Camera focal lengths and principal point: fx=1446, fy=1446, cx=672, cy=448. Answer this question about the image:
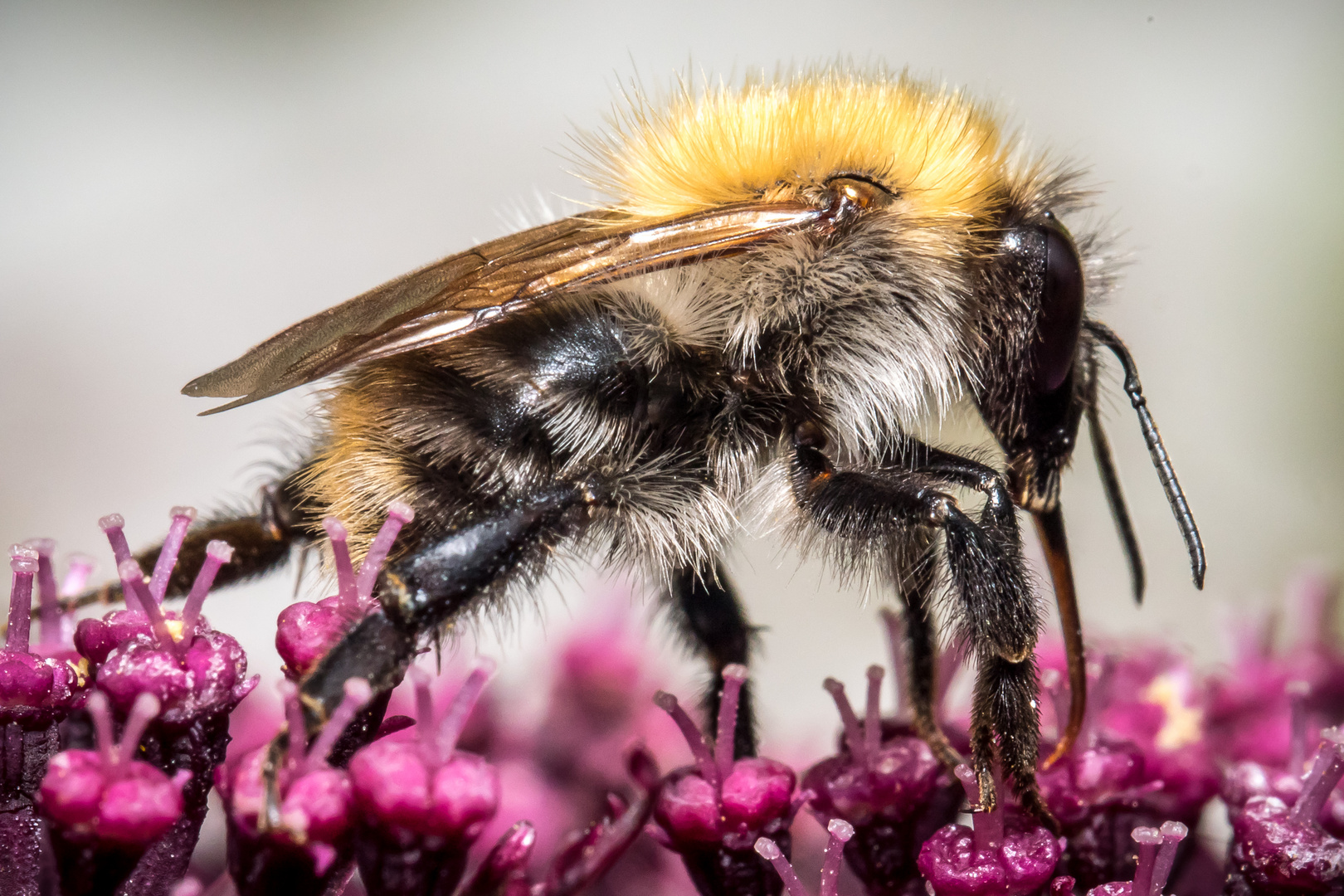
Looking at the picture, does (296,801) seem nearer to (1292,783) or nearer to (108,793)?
(108,793)

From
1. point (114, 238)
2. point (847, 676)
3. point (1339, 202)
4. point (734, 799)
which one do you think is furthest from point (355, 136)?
point (734, 799)

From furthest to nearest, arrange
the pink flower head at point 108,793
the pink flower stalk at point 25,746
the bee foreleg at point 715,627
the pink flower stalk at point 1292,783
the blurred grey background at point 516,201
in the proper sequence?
the blurred grey background at point 516,201 → the bee foreleg at point 715,627 → the pink flower stalk at point 1292,783 → the pink flower stalk at point 25,746 → the pink flower head at point 108,793

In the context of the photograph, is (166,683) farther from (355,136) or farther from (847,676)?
(355,136)

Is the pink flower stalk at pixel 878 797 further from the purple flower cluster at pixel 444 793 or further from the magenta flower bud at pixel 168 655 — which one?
the magenta flower bud at pixel 168 655

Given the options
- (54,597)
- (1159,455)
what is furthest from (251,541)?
(1159,455)

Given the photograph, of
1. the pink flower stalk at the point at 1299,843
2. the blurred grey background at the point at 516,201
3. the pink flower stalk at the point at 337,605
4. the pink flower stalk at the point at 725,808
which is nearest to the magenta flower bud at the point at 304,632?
the pink flower stalk at the point at 337,605
